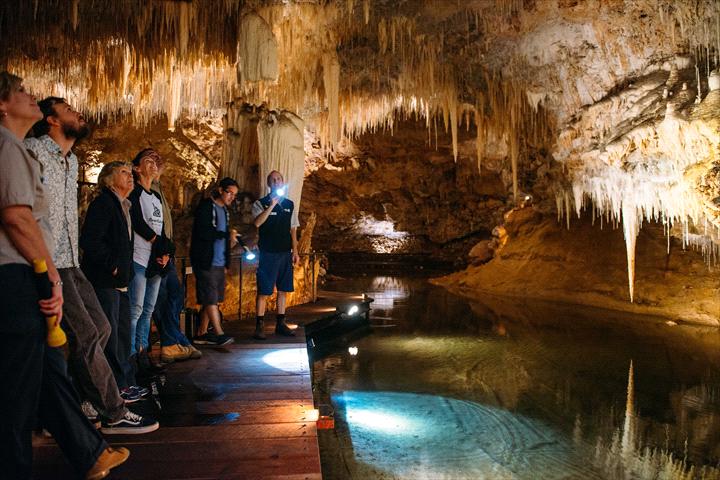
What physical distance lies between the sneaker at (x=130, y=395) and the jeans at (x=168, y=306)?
97 cm

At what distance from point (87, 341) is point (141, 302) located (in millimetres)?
1102

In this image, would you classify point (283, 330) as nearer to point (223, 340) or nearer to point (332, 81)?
point (223, 340)

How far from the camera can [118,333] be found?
3.01 metres

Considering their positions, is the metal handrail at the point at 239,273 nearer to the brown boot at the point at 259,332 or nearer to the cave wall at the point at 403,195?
the brown boot at the point at 259,332

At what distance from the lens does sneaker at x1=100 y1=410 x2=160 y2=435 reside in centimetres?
259

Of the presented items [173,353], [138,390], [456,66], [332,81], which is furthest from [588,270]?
[138,390]

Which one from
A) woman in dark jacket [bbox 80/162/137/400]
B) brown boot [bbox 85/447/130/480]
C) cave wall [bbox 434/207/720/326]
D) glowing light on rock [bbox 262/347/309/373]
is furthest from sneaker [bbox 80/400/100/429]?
cave wall [bbox 434/207/720/326]

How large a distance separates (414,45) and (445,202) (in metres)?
13.2

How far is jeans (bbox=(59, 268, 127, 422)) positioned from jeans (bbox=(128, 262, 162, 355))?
0.71 metres

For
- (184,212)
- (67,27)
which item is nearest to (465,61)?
(184,212)

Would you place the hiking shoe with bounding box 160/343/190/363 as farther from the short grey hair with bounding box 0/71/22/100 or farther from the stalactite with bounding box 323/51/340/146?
the stalactite with bounding box 323/51/340/146

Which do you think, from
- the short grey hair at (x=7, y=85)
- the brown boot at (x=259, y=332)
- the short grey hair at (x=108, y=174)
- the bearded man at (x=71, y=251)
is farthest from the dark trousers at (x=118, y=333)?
the brown boot at (x=259, y=332)

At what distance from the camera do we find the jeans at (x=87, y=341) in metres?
2.26

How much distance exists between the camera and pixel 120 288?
2844 mm
